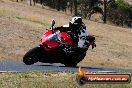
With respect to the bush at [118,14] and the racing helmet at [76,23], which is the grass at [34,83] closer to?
the racing helmet at [76,23]

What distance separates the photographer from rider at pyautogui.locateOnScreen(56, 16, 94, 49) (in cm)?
1825

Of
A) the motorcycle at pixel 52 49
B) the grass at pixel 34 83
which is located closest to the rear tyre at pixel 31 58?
the motorcycle at pixel 52 49

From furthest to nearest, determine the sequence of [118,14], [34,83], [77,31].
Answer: [118,14]
[77,31]
[34,83]

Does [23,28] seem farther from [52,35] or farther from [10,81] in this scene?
[10,81]

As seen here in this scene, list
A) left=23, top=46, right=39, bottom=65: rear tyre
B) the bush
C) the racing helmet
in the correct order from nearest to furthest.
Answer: left=23, top=46, right=39, bottom=65: rear tyre → the racing helmet → the bush

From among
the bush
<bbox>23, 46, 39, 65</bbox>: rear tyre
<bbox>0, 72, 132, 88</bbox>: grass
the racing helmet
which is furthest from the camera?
the bush

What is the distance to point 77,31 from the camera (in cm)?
1836

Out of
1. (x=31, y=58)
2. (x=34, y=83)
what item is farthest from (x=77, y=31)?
(x=34, y=83)

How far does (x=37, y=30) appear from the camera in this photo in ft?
155

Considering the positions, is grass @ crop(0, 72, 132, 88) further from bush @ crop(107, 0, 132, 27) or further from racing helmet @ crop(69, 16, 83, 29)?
bush @ crop(107, 0, 132, 27)

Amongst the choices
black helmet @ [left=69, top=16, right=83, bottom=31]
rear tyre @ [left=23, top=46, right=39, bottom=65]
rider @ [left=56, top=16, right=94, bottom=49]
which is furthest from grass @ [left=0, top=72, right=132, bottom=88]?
black helmet @ [left=69, top=16, right=83, bottom=31]

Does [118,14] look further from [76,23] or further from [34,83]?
[34,83]

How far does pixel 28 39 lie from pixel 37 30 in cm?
657

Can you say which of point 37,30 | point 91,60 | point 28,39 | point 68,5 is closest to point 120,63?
point 91,60
